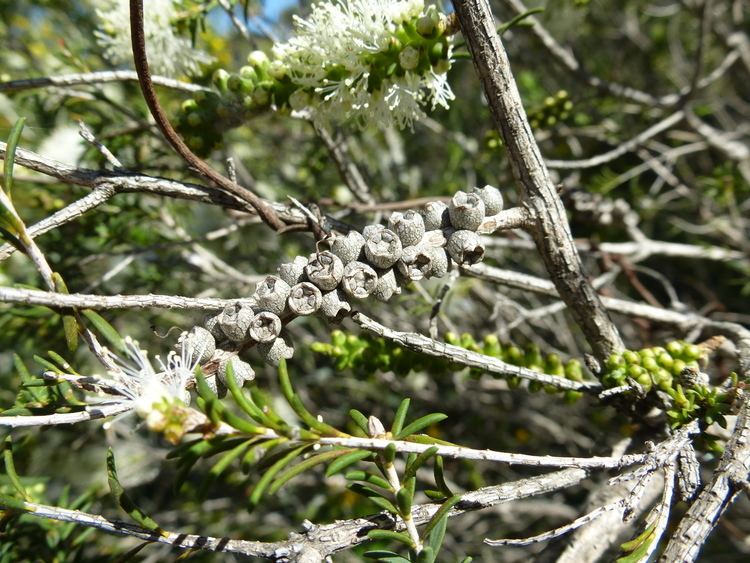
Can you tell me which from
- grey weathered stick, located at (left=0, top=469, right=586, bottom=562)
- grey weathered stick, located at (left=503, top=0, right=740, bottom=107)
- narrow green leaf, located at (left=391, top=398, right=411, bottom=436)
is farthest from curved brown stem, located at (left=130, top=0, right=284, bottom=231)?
grey weathered stick, located at (left=503, top=0, right=740, bottom=107)

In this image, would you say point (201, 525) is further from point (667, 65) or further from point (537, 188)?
point (667, 65)

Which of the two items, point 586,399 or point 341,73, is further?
point 586,399

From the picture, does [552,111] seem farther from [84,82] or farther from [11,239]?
[11,239]

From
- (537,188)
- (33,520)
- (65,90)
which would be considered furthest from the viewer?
(65,90)

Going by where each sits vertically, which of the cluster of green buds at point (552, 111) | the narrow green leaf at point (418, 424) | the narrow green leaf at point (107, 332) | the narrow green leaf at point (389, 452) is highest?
the cluster of green buds at point (552, 111)

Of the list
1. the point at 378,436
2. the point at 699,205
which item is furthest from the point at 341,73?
the point at 699,205

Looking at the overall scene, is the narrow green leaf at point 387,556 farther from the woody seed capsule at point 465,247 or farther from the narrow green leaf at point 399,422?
the woody seed capsule at point 465,247

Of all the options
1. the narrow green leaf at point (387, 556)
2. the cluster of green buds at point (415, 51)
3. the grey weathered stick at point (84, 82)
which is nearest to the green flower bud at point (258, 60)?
the grey weathered stick at point (84, 82)
